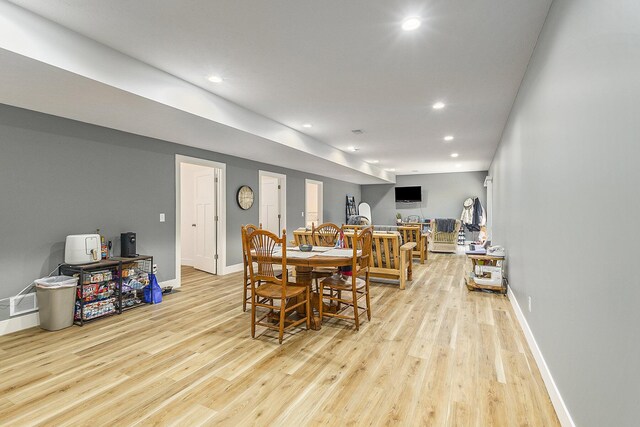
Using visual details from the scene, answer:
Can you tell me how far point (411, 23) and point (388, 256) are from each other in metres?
3.36

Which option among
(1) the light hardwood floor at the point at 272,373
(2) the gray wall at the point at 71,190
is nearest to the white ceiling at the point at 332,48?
(2) the gray wall at the point at 71,190

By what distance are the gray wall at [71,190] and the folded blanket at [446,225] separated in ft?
20.5

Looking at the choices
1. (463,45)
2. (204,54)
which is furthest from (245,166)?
(463,45)

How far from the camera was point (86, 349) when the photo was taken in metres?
2.81

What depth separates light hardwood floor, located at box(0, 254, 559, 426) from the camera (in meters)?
1.90

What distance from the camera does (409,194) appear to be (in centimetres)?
1165

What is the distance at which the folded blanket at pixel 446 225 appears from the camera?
866cm

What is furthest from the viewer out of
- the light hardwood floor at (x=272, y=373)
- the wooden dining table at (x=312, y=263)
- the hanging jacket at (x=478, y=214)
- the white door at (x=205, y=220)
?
the hanging jacket at (x=478, y=214)

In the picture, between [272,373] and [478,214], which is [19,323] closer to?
[272,373]

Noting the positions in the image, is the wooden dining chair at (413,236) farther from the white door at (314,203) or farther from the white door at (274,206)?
the white door at (314,203)

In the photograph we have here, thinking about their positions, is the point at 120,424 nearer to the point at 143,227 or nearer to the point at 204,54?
the point at 204,54

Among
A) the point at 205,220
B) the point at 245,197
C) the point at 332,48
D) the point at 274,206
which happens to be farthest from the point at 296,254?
the point at 274,206

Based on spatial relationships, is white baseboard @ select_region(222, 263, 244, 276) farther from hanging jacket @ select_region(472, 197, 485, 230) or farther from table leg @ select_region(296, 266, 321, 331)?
Answer: hanging jacket @ select_region(472, 197, 485, 230)

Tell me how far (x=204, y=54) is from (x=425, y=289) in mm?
4165
